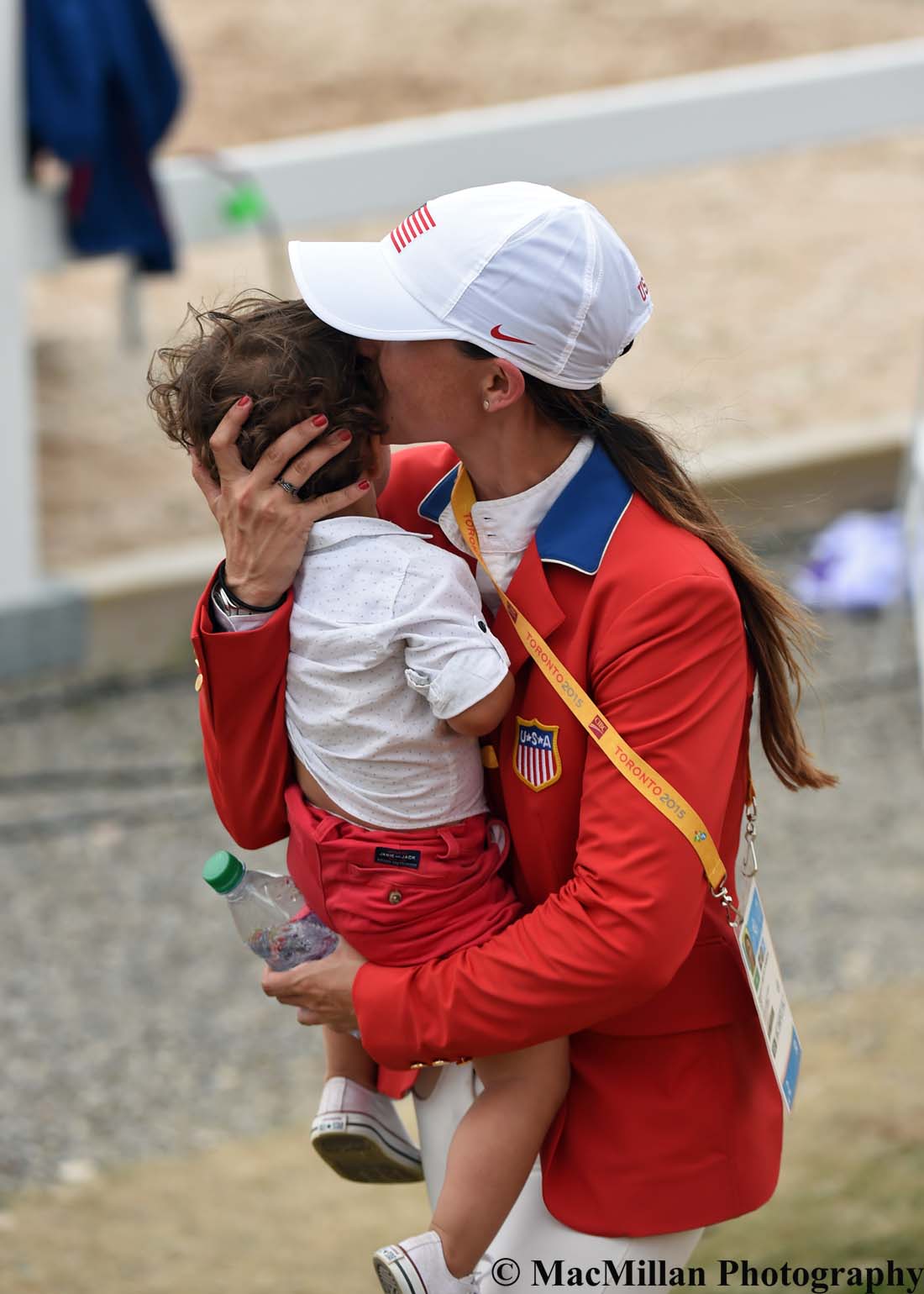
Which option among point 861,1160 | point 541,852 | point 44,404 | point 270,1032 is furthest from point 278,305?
point 44,404

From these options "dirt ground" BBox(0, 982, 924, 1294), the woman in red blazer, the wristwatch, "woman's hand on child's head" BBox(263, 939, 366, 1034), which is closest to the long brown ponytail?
the woman in red blazer

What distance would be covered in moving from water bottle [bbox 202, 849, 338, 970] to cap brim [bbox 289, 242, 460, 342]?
0.64 m

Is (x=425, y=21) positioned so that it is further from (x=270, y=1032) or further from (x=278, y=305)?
(x=278, y=305)

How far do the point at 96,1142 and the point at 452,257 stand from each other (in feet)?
8.74

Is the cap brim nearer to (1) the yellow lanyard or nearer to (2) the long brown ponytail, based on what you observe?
(2) the long brown ponytail

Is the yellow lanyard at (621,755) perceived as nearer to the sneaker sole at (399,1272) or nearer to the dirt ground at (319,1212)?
the sneaker sole at (399,1272)

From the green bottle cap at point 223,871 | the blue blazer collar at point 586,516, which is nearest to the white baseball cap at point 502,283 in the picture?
the blue blazer collar at point 586,516

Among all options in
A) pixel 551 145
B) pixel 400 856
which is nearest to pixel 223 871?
pixel 400 856

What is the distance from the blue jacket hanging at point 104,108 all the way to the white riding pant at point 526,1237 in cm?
403

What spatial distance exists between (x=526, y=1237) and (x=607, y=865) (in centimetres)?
55

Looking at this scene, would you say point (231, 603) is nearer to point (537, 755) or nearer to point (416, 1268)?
point (537, 755)

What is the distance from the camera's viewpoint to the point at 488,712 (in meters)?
1.80

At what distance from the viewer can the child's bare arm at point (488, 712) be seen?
5.89ft

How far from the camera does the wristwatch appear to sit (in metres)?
1.88
